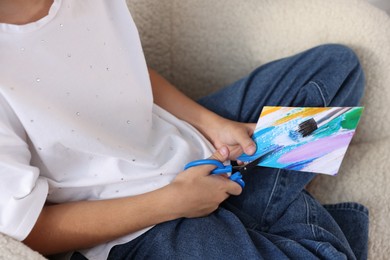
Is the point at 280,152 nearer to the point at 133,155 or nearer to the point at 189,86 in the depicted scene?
the point at 133,155

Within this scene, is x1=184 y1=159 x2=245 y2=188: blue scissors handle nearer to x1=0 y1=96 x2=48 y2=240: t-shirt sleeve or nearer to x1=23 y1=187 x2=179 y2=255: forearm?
x1=23 y1=187 x2=179 y2=255: forearm

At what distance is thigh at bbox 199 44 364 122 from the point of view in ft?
2.80

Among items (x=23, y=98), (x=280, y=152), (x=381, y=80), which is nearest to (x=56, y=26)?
(x=23, y=98)

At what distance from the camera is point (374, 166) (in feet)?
3.09

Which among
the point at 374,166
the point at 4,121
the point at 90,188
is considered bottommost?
the point at 374,166

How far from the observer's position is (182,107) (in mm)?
877

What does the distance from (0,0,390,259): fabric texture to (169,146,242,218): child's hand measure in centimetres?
28

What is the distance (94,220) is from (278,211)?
0.28 metres

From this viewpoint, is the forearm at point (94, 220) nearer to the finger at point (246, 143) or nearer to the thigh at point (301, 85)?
the finger at point (246, 143)

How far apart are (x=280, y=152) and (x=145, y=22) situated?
0.40 m

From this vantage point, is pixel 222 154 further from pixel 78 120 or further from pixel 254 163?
pixel 78 120

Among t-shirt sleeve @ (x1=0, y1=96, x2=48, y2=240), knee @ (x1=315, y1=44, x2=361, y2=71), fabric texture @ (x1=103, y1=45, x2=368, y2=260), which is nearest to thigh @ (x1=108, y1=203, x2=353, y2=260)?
fabric texture @ (x1=103, y1=45, x2=368, y2=260)

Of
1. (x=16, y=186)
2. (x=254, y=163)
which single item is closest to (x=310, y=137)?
(x=254, y=163)

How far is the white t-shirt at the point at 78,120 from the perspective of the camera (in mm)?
622
